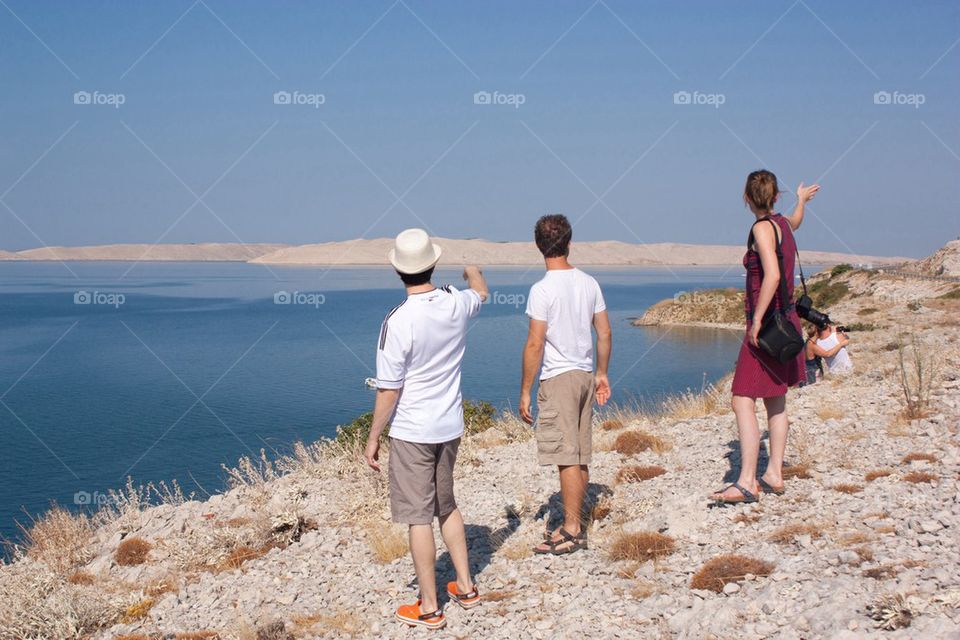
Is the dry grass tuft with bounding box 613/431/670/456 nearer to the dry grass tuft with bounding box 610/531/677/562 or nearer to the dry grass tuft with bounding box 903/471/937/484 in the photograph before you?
the dry grass tuft with bounding box 903/471/937/484

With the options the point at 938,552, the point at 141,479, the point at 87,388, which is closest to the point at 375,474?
the point at 938,552

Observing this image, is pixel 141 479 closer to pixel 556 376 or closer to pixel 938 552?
pixel 556 376

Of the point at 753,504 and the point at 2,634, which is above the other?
the point at 753,504

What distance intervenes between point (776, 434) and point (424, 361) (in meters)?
3.07

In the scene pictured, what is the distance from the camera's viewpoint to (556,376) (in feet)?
19.0

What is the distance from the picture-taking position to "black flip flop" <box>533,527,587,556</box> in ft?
20.1

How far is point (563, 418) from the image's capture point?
229 inches

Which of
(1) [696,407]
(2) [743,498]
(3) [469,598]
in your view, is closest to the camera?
(3) [469,598]

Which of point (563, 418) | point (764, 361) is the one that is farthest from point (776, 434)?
point (563, 418)

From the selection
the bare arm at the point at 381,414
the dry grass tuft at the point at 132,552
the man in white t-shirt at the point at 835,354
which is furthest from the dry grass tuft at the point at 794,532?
the man in white t-shirt at the point at 835,354

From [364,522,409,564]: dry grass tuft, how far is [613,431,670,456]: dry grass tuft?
305cm

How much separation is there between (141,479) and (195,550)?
1331 centimetres

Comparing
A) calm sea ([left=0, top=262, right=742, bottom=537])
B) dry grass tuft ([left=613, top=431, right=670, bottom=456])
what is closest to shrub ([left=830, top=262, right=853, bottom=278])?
calm sea ([left=0, top=262, right=742, bottom=537])

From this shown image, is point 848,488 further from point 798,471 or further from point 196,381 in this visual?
point 196,381
